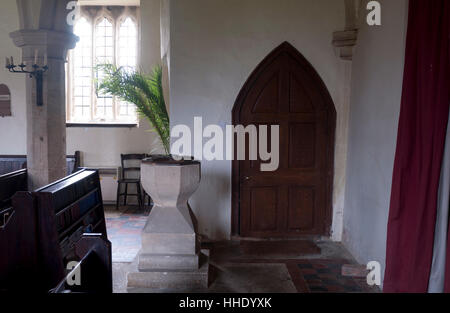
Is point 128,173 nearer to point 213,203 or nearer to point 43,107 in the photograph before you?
point 43,107

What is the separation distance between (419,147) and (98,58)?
22.8 feet

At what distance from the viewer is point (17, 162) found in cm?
738

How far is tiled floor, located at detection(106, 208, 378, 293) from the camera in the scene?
150 inches

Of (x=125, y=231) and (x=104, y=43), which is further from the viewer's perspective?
(x=104, y=43)

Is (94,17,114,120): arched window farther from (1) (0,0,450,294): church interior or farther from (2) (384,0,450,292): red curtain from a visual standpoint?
(2) (384,0,450,292): red curtain

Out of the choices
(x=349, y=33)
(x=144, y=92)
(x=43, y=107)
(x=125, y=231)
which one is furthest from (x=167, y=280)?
(x=349, y=33)

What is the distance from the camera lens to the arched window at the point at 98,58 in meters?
8.11

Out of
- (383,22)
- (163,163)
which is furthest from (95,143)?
(383,22)

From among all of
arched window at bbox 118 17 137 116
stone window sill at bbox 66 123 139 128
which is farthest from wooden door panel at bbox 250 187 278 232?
arched window at bbox 118 17 137 116

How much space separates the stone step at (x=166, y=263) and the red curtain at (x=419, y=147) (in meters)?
1.73

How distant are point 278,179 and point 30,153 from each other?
3308 mm

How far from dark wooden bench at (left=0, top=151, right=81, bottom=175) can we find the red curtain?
19.6ft

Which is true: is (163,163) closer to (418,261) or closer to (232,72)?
(232,72)

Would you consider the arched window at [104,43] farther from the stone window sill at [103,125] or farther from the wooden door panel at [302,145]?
the wooden door panel at [302,145]
